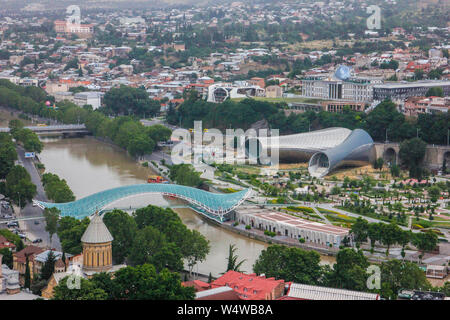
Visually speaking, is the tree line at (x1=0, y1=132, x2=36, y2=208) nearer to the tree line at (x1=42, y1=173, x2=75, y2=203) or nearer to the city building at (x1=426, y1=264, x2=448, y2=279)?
the tree line at (x1=42, y1=173, x2=75, y2=203)

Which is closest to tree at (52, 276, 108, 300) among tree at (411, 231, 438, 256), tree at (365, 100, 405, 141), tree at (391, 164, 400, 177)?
tree at (411, 231, 438, 256)

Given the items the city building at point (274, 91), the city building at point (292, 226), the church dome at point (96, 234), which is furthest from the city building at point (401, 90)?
the church dome at point (96, 234)

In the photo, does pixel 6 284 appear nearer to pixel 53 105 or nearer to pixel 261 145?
pixel 261 145

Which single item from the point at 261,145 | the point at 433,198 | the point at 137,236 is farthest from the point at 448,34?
the point at 137,236

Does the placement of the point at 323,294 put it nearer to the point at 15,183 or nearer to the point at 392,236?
the point at 392,236

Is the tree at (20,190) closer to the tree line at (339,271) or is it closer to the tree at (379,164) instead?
the tree line at (339,271)

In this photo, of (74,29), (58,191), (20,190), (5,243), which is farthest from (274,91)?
(74,29)
